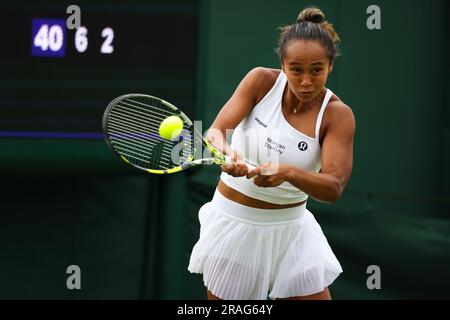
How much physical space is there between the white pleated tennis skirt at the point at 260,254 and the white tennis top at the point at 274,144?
0.06 m

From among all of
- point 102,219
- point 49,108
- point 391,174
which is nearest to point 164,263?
point 102,219

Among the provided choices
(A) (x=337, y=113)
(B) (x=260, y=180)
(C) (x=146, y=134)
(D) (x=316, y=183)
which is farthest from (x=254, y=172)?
(C) (x=146, y=134)

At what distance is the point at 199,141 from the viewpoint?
3146 mm

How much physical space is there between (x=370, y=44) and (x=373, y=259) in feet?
3.82

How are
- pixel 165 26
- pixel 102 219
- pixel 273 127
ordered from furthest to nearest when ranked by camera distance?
pixel 102 219, pixel 165 26, pixel 273 127

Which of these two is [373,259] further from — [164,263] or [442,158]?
[164,263]

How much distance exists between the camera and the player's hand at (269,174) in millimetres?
2836

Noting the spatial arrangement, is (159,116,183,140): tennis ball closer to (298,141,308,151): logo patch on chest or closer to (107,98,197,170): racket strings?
(107,98,197,170): racket strings

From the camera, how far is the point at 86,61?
14.7 ft

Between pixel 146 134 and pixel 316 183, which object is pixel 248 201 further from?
pixel 146 134

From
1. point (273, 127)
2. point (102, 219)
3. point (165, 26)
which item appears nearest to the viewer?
point (273, 127)

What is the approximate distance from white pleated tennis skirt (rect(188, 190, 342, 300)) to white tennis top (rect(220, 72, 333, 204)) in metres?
0.06

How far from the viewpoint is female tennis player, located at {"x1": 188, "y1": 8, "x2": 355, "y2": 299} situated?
304cm

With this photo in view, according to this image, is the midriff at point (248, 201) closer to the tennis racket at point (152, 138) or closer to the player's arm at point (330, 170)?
the tennis racket at point (152, 138)
